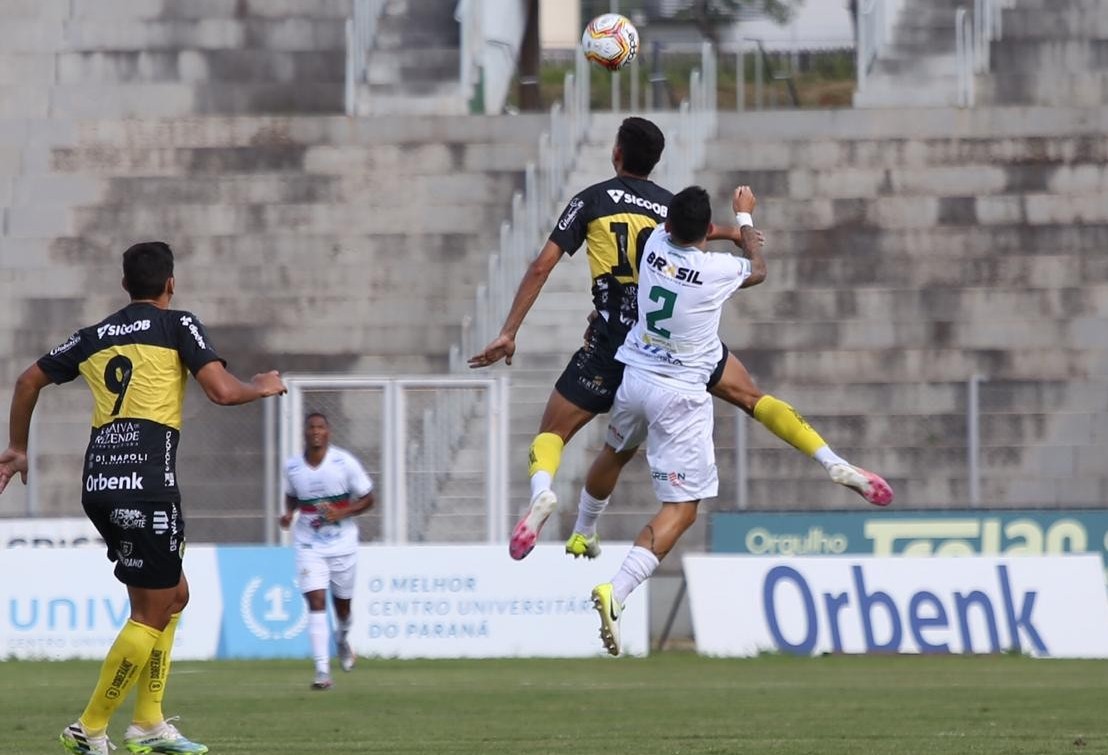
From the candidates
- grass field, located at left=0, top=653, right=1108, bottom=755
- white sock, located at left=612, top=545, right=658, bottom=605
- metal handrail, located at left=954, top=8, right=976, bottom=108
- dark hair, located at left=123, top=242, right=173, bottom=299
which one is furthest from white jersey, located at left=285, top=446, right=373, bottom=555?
metal handrail, located at left=954, top=8, right=976, bottom=108

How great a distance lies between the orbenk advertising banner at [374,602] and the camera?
2156cm

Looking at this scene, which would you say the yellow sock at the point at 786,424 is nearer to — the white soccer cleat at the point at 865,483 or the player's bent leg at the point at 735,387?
the player's bent leg at the point at 735,387

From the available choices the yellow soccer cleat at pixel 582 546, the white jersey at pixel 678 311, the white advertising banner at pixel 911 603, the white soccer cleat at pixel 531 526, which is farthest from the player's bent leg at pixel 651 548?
the white advertising banner at pixel 911 603

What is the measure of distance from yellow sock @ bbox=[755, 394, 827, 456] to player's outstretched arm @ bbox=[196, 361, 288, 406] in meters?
3.07

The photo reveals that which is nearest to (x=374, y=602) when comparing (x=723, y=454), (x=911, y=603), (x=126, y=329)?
(x=723, y=454)

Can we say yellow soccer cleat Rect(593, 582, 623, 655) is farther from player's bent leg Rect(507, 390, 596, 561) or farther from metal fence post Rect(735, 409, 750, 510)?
metal fence post Rect(735, 409, 750, 510)

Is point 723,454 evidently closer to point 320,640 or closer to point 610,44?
point 320,640

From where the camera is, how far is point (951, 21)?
30.1 metres

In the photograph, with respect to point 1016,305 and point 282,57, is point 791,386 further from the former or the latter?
point 282,57

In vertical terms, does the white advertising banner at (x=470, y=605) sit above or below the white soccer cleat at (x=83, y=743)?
below

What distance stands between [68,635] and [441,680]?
494 cm

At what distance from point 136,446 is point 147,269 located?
86 cm

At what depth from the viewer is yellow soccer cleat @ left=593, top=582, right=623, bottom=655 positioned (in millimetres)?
10992

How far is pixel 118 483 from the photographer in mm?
10234
